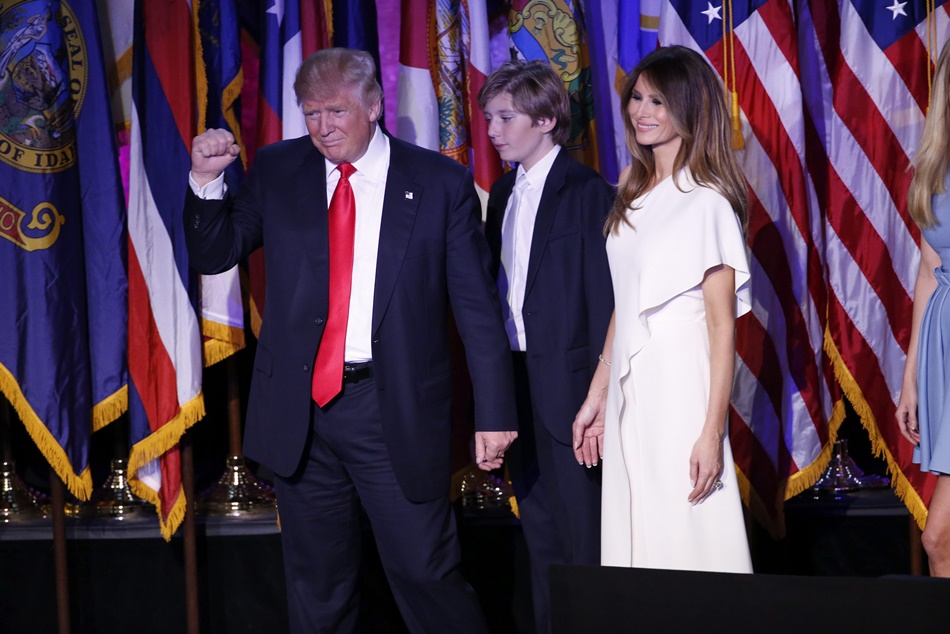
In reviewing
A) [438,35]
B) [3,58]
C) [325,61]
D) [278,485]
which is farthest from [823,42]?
[3,58]

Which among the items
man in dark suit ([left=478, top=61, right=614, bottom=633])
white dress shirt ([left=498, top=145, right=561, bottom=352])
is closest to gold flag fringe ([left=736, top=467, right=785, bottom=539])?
man in dark suit ([left=478, top=61, right=614, bottom=633])

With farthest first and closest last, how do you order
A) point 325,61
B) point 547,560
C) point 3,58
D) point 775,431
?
point 775,431
point 3,58
point 547,560
point 325,61

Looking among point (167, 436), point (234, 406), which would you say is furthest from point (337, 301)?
point (234, 406)

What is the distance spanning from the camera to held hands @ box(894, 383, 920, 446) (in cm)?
260

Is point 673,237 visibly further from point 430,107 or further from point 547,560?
point 430,107

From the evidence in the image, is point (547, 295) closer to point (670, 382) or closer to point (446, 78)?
point (670, 382)

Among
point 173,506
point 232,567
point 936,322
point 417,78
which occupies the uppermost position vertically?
point 417,78

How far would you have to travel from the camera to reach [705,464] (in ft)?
7.63

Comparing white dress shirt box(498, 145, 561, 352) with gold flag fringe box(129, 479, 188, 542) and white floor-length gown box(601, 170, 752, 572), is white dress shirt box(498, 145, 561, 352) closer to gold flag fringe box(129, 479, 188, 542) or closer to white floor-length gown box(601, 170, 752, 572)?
white floor-length gown box(601, 170, 752, 572)

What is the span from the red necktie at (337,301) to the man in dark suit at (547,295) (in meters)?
0.54

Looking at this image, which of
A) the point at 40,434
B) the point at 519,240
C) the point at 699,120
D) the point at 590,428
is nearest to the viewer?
the point at 699,120

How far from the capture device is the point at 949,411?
7.82ft

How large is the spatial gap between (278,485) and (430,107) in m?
1.41

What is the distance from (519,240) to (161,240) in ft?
3.85
